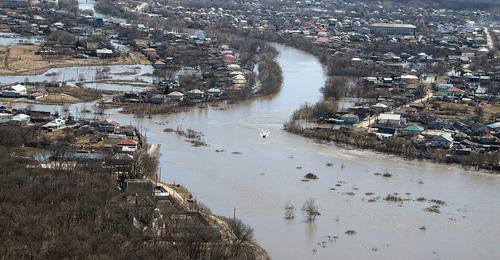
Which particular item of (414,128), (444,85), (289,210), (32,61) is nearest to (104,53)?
(32,61)

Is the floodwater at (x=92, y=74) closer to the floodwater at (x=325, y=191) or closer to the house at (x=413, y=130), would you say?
the floodwater at (x=325, y=191)

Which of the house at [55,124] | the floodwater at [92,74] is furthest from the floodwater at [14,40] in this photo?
the house at [55,124]

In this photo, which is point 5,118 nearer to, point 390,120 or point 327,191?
point 327,191

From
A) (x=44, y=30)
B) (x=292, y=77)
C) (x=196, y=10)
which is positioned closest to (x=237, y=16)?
(x=196, y=10)

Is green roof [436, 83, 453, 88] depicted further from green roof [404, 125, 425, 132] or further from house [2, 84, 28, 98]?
house [2, 84, 28, 98]

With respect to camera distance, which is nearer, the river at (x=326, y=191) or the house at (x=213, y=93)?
the river at (x=326, y=191)

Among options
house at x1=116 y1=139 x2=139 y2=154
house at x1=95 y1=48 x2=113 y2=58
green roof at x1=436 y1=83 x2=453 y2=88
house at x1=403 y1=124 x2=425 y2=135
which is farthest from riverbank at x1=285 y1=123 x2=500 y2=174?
house at x1=95 y1=48 x2=113 y2=58
